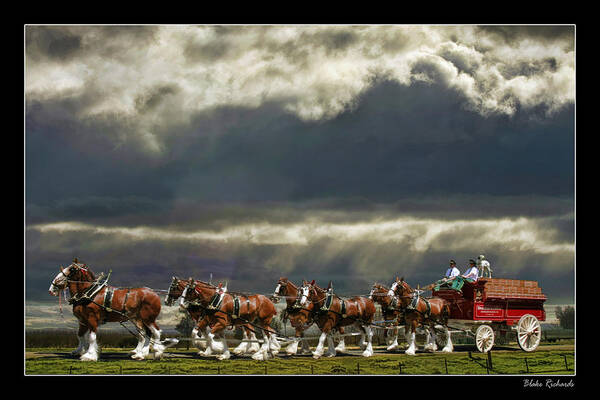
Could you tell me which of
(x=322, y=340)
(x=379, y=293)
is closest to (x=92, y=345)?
(x=322, y=340)

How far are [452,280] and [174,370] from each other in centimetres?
1064

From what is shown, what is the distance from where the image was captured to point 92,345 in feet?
66.0

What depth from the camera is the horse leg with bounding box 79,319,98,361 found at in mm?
19922

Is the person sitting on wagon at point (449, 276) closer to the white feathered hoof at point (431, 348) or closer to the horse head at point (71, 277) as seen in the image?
the white feathered hoof at point (431, 348)

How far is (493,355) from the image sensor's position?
2253 centimetres

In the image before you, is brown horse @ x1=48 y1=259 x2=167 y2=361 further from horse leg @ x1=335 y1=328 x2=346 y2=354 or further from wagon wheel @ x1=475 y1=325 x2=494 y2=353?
wagon wheel @ x1=475 y1=325 x2=494 y2=353

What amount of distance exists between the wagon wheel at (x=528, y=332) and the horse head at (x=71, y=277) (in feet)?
49.4

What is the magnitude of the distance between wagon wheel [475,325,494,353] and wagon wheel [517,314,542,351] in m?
1.12

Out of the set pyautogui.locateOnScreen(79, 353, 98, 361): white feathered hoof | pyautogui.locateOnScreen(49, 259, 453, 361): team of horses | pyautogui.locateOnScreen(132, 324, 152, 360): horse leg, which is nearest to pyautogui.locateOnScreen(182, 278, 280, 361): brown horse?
pyautogui.locateOnScreen(49, 259, 453, 361): team of horses

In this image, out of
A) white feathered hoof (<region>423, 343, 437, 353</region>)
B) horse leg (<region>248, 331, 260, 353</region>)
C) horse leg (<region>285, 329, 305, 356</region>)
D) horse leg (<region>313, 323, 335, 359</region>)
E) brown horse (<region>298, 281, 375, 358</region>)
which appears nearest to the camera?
horse leg (<region>313, 323, 335, 359</region>)

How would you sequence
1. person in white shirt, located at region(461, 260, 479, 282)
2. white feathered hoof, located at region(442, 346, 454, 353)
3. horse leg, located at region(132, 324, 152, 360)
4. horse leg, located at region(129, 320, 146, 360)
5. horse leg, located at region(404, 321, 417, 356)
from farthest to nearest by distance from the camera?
white feathered hoof, located at region(442, 346, 454, 353), person in white shirt, located at region(461, 260, 479, 282), horse leg, located at region(404, 321, 417, 356), horse leg, located at region(129, 320, 146, 360), horse leg, located at region(132, 324, 152, 360)

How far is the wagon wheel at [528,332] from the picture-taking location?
23516mm

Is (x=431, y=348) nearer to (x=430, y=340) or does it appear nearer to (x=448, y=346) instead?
(x=430, y=340)
